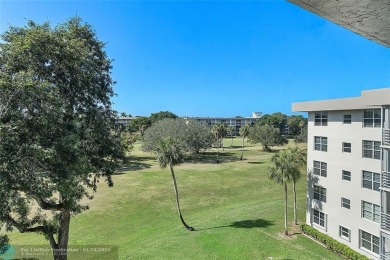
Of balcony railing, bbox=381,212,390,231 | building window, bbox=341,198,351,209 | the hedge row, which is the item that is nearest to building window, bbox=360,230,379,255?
the hedge row

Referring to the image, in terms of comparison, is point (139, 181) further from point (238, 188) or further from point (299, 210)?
point (299, 210)

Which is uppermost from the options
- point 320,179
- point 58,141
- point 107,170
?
point 58,141

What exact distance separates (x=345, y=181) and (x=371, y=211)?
297cm

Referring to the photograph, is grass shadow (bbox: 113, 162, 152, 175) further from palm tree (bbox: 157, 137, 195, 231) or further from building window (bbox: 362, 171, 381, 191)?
building window (bbox: 362, 171, 381, 191)

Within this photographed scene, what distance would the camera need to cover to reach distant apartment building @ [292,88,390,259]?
2038 cm

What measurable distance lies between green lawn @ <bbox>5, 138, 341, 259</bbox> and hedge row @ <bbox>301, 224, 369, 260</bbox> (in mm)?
616

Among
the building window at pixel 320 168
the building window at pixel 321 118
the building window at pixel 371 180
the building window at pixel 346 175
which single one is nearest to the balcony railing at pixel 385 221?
the building window at pixel 371 180

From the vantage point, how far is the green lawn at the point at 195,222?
2327cm

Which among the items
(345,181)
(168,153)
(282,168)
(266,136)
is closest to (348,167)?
(345,181)

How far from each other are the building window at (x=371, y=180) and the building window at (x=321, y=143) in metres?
4.51

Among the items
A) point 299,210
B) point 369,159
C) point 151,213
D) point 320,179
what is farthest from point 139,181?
point 369,159

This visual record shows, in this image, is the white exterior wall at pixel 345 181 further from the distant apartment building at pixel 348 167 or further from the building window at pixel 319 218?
the building window at pixel 319 218

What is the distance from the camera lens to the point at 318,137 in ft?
86.8

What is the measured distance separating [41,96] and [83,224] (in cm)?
2220
